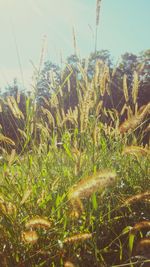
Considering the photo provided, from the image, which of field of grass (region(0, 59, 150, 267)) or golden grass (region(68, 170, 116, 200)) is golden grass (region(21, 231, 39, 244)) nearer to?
field of grass (region(0, 59, 150, 267))

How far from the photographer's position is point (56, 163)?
2.53 meters

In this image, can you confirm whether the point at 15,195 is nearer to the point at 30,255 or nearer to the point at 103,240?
the point at 30,255

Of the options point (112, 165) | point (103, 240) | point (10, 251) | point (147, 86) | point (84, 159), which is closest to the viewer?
Result: point (10, 251)

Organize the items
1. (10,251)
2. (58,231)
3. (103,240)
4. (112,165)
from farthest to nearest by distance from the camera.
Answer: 1. (112,165)
2. (103,240)
3. (58,231)
4. (10,251)

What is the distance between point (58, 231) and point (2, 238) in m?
0.27

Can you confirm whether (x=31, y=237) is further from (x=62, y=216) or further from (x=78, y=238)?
(x=62, y=216)

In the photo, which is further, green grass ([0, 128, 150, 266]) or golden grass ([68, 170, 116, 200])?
green grass ([0, 128, 150, 266])

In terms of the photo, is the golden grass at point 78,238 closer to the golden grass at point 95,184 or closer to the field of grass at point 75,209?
the field of grass at point 75,209

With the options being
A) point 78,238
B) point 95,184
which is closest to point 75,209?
point 78,238

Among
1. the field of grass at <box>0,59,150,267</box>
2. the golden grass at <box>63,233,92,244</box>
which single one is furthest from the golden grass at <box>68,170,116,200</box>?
the golden grass at <box>63,233,92,244</box>

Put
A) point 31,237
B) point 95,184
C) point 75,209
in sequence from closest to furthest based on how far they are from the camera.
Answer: point 95,184
point 31,237
point 75,209

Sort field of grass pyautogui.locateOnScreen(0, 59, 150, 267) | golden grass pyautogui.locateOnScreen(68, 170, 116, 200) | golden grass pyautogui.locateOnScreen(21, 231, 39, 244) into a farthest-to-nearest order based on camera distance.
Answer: field of grass pyautogui.locateOnScreen(0, 59, 150, 267)
golden grass pyautogui.locateOnScreen(21, 231, 39, 244)
golden grass pyautogui.locateOnScreen(68, 170, 116, 200)

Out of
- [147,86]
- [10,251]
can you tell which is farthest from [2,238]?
[147,86]

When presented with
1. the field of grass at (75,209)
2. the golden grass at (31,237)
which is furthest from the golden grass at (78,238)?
the golden grass at (31,237)
